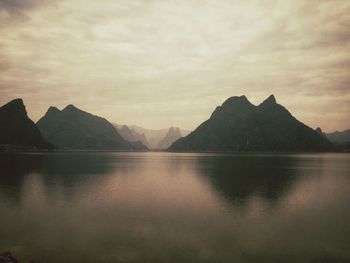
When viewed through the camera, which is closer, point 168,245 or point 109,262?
point 109,262

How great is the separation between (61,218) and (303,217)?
115 feet

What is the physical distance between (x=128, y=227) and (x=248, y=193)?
3511 centimetres

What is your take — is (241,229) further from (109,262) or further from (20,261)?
(20,261)

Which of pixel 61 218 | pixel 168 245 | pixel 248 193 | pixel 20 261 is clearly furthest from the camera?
pixel 248 193

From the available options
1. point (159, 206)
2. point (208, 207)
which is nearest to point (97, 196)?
point (159, 206)

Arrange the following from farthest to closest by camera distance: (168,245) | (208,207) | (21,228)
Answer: (208,207)
(21,228)
(168,245)

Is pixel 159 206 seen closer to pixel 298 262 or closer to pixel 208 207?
pixel 208 207

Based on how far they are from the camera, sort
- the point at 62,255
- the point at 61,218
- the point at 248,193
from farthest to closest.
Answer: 1. the point at 248,193
2. the point at 61,218
3. the point at 62,255

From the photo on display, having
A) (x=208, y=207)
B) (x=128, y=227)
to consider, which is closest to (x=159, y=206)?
(x=208, y=207)

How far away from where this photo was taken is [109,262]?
25.6m

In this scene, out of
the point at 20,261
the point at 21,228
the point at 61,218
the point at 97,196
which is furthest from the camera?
the point at 97,196

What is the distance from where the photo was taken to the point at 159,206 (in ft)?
166

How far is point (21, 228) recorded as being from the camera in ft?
118

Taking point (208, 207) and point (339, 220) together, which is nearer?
point (339, 220)
